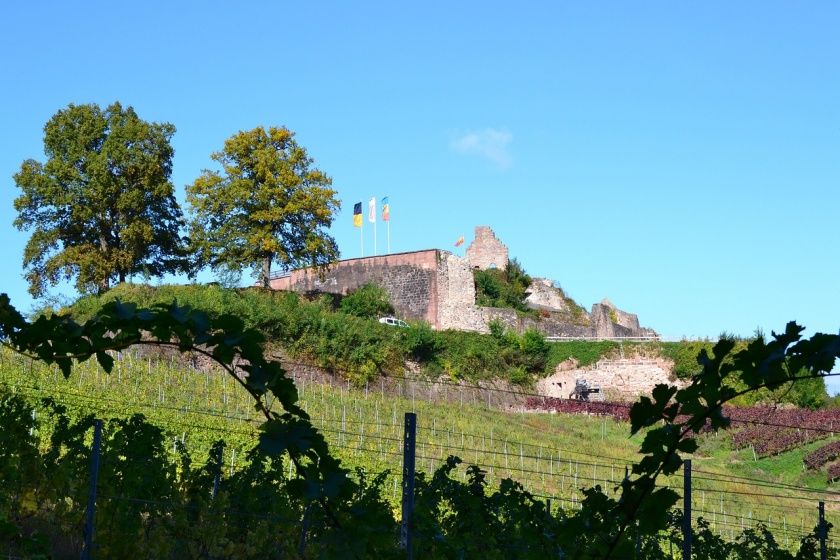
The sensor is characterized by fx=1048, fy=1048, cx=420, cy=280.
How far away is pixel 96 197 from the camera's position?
1211 inches

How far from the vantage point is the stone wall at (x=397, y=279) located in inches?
1534

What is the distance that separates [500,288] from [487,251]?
12.4 feet

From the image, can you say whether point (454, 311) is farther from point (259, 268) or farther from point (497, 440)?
point (497, 440)

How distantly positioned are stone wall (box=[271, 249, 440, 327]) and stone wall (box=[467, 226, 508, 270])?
251 inches

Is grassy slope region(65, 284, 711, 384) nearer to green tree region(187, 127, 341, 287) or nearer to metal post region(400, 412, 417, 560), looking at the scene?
A: green tree region(187, 127, 341, 287)

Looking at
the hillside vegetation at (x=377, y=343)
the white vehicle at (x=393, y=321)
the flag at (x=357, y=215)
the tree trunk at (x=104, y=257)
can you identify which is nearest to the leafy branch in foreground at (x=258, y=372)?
the hillside vegetation at (x=377, y=343)

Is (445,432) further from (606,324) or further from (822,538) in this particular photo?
(606,324)

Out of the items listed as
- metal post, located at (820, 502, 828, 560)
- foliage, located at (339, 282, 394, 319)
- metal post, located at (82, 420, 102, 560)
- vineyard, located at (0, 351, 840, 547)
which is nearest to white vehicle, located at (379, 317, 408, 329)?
foliage, located at (339, 282, 394, 319)

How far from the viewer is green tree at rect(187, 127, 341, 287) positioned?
32812 mm

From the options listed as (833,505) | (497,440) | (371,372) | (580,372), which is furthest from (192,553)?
(580,372)

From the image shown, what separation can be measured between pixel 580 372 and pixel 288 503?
3013 centimetres

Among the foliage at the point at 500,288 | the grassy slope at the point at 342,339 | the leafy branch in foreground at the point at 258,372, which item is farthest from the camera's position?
the foliage at the point at 500,288

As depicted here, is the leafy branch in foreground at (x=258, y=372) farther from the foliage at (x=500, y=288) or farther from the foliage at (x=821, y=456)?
the foliage at (x=500, y=288)

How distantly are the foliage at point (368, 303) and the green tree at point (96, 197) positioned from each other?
7.29m
